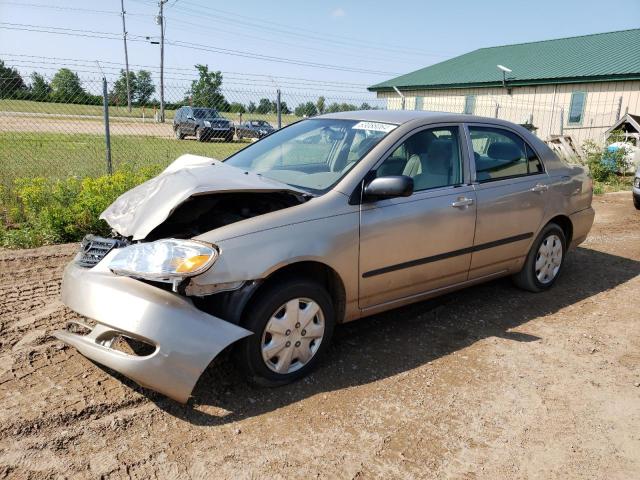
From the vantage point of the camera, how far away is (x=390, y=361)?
12.1ft

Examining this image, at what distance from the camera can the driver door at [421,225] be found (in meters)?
3.55

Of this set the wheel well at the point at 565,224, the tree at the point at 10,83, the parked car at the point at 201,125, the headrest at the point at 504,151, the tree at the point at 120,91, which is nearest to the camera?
the headrest at the point at 504,151

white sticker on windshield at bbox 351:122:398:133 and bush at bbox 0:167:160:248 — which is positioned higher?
white sticker on windshield at bbox 351:122:398:133

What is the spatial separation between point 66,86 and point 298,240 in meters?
6.49

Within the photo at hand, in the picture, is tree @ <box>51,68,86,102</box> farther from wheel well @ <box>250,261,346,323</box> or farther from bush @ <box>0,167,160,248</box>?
wheel well @ <box>250,261,346,323</box>

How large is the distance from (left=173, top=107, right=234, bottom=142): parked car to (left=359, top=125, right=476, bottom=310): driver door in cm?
994

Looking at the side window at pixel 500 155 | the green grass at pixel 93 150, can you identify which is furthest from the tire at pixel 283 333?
the green grass at pixel 93 150

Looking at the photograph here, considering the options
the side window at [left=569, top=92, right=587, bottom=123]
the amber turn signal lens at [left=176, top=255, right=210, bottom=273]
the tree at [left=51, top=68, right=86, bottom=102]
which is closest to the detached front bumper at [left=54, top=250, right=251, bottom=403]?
the amber turn signal lens at [left=176, top=255, right=210, bottom=273]

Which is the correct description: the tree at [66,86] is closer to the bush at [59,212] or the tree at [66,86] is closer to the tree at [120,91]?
the tree at [120,91]

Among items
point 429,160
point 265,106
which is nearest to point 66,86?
point 265,106

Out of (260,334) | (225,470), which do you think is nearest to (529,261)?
(260,334)

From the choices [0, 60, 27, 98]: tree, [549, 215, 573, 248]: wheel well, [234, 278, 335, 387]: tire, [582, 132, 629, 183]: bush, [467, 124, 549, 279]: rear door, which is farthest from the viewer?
[582, 132, 629, 183]: bush

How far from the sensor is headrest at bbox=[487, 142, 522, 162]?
459cm

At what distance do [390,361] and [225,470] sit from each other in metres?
1.53
